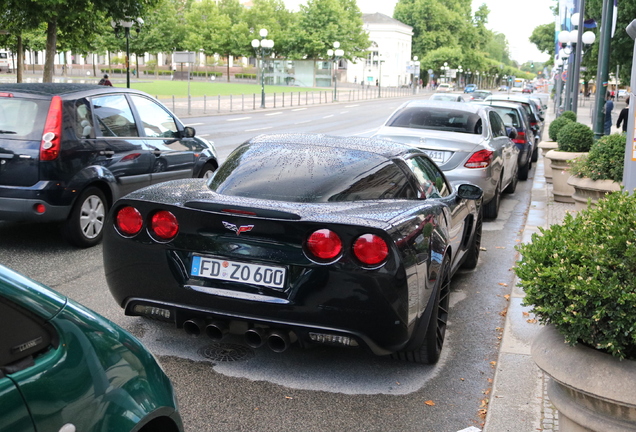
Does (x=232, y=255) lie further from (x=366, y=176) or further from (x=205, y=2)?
(x=205, y=2)

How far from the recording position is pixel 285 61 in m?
93.4

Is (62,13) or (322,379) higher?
(62,13)

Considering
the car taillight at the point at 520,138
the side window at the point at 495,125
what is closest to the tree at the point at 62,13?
the car taillight at the point at 520,138

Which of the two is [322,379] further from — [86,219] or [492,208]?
[492,208]

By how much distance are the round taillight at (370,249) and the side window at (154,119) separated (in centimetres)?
539

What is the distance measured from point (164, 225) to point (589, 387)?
2.49m

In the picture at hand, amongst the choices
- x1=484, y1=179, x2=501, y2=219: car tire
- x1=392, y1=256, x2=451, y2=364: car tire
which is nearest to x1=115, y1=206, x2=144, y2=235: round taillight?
x1=392, y1=256, x2=451, y2=364: car tire

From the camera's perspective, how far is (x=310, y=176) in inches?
202

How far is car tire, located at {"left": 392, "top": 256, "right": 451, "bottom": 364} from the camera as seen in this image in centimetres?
485

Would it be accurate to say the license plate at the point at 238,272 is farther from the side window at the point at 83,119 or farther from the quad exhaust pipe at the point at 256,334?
the side window at the point at 83,119

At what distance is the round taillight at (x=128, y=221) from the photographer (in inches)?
187

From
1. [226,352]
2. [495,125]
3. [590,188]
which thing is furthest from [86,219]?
[495,125]

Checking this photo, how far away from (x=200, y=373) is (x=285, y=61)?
90568 mm

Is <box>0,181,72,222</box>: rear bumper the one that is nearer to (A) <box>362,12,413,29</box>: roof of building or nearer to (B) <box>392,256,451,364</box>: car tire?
(B) <box>392,256,451,364</box>: car tire
